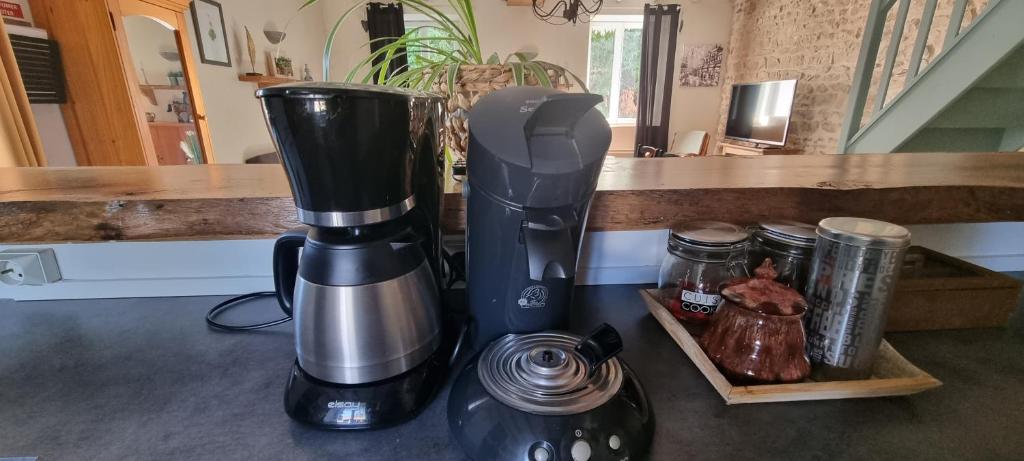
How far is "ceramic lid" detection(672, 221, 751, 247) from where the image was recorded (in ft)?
1.80

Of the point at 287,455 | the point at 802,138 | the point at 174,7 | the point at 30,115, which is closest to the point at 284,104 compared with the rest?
the point at 287,455

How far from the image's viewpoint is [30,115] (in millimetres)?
1700

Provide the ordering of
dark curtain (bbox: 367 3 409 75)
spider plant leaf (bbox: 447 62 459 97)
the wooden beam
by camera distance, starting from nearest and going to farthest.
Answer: the wooden beam < spider plant leaf (bbox: 447 62 459 97) < dark curtain (bbox: 367 3 409 75)

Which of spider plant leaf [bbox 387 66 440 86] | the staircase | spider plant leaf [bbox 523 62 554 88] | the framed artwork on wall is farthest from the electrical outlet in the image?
the framed artwork on wall

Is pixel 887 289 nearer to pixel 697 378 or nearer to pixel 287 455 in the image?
pixel 697 378

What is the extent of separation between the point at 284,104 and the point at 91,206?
469 mm

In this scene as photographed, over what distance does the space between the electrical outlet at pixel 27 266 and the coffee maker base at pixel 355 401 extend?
1.89 feet

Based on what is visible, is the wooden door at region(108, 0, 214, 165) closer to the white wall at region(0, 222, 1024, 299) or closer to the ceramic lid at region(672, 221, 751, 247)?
the white wall at region(0, 222, 1024, 299)

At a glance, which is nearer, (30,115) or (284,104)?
(284,104)

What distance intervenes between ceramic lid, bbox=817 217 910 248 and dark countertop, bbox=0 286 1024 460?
0.60 feet

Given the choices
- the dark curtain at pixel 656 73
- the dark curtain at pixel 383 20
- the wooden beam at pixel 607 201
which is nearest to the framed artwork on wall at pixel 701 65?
the dark curtain at pixel 656 73

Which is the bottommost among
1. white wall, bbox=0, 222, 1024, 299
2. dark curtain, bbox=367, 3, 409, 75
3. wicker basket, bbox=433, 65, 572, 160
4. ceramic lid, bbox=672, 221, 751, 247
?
white wall, bbox=0, 222, 1024, 299

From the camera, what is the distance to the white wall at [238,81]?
2717 millimetres

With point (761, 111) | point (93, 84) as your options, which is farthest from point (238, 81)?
point (761, 111)
